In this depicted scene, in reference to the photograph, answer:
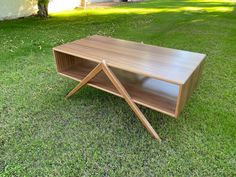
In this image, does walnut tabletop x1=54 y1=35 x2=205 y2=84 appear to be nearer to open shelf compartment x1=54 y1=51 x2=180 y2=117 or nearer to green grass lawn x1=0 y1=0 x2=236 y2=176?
open shelf compartment x1=54 y1=51 x2=180 y2=117

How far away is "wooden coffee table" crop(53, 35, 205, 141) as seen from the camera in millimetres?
1550

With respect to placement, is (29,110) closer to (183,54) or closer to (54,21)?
(183,54)

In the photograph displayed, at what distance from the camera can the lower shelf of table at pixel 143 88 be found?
1645 mm

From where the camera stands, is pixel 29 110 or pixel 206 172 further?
pixel 29 110

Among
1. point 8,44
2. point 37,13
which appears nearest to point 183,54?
point 8,44

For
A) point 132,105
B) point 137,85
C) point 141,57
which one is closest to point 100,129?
point 132,105

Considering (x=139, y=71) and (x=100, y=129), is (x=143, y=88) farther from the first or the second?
(x=100, y=129)

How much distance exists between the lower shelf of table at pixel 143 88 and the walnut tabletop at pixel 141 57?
0.25 metres

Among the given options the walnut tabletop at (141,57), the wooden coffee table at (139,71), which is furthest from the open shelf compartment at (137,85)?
the walnut tabletop at (141,57)

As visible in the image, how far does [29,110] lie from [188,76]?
4.71 ft

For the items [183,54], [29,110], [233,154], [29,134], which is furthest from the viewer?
[29,110]

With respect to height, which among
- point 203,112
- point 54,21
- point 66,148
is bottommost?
point 66,148

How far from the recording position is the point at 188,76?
1.48 m

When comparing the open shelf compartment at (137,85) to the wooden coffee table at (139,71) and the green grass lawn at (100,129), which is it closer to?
the wooden coffee table at (139,71)
